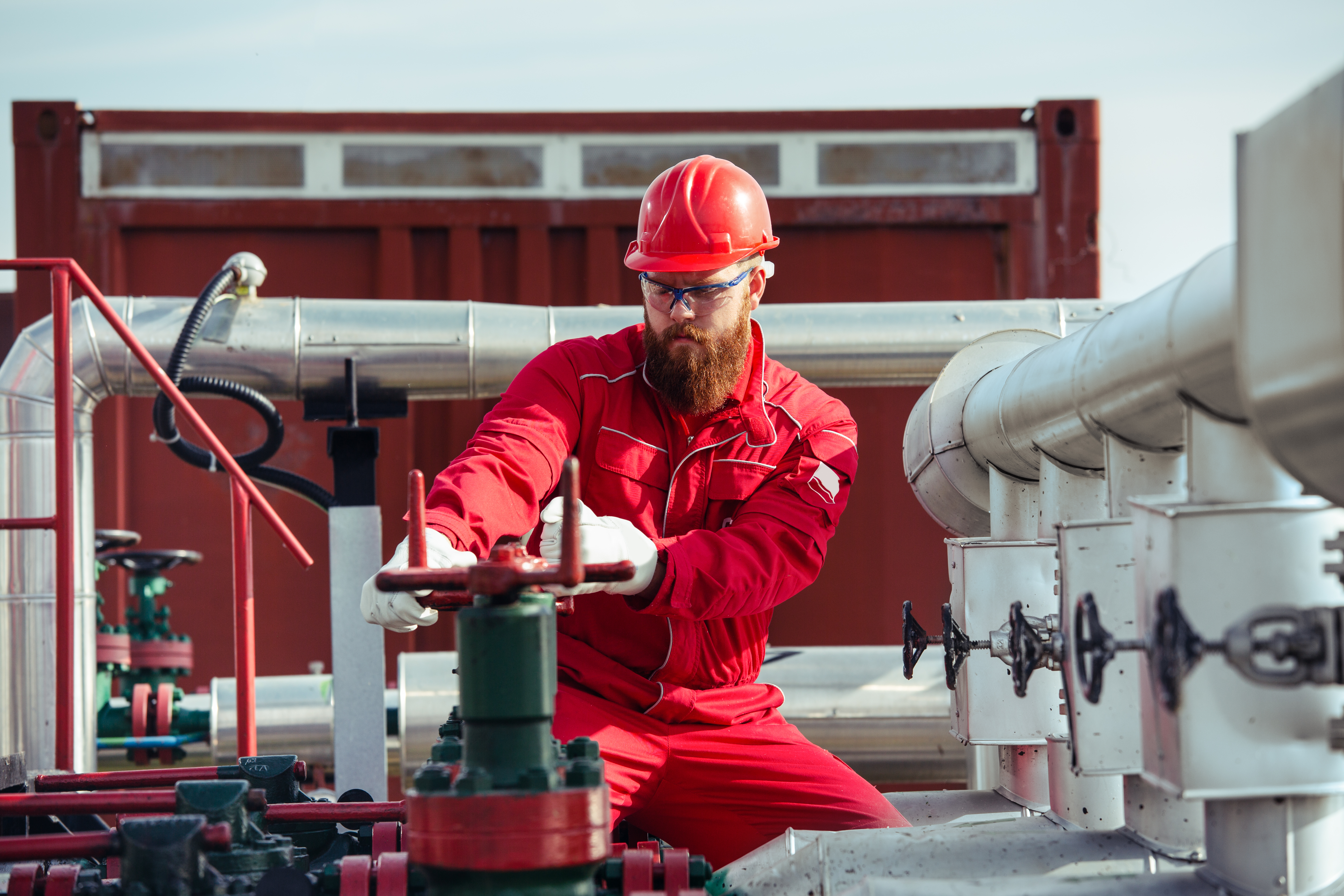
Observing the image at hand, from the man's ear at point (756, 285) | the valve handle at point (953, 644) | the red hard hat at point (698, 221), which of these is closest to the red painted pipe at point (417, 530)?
the valve handle at point (953, 644)

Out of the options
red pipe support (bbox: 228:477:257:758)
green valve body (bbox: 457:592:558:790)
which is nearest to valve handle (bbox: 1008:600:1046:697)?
green valve body (bbox: 457:592:558:790)

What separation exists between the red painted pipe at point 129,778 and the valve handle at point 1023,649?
1.10 m

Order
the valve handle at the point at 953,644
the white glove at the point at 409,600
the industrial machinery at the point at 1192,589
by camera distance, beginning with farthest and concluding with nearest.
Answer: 1. the valve handle at the point at 953,644
2. the white glove at the point at 409,600
3. the industrial machinery at the point at 1192,589

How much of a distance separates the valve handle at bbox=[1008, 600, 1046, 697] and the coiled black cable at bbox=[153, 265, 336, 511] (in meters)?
2.01

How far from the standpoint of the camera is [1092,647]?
1.28 metres

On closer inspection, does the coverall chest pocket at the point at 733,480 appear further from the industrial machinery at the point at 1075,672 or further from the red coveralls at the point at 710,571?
the industrial machinery at the point at 1075,672

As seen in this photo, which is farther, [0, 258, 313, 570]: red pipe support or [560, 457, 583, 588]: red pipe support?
[0, 258, 313, 570]: red pipe support

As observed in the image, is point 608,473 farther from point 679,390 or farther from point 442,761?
point 442,761

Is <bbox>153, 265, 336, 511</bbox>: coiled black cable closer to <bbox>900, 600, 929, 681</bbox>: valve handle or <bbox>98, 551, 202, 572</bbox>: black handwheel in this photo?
<bbox>98, 551, 202, 572</bbox>: black handwheel

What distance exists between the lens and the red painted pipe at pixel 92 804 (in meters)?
1.62

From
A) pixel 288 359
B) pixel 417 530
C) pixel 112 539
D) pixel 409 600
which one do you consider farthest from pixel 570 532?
pixel 112 539

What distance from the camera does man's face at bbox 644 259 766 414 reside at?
221 cm

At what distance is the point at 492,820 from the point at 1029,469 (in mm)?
1135

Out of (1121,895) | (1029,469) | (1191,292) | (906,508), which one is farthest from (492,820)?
(906,508)
